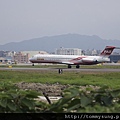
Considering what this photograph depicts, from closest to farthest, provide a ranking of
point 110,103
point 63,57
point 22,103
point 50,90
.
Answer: point 110,103
point 22,103
point 50,90
point 63,57

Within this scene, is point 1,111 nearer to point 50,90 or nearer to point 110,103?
point 110,103

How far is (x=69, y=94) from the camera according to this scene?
423cm

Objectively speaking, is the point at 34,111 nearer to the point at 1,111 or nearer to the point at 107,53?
the point at 1,111

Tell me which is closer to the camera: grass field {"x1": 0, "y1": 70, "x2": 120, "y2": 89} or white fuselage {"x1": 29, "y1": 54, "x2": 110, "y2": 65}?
grass field {"x1": 0, "y1": 70, "x2": 120, "y2": 89}

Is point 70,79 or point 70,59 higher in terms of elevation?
point 70,59

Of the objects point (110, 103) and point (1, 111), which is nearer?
point (110, 103)

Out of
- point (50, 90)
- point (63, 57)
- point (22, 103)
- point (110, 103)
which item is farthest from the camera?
point (63, 57)

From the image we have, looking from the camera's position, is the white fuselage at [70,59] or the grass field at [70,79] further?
the white fuselage at [70,59]

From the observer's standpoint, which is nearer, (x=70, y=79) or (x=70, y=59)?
(x=70, y=79)
